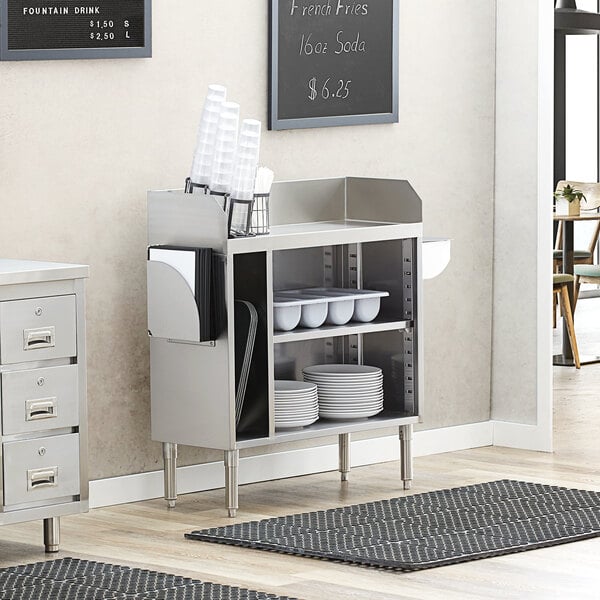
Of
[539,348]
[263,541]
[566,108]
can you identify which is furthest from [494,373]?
[566,108]

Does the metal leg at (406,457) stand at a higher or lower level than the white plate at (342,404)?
lower

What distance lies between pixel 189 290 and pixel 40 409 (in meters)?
0.69

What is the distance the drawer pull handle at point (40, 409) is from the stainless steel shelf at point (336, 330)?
871 mm

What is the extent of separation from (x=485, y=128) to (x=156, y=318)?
1.84 metres

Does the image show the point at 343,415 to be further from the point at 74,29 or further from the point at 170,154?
the point at 74,29

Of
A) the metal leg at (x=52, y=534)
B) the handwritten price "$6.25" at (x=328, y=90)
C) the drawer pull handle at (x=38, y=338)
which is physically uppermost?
the handwritten price "$6.25" at (x=328, y=90)

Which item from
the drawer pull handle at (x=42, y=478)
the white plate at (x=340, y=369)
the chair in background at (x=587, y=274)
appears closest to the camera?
the drawer pull handle at (x=42, y=478)

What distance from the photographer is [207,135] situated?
4.79 metres

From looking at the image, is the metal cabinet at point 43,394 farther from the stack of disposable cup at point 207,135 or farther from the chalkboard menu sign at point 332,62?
the chalkboard menu sign at point 332,62

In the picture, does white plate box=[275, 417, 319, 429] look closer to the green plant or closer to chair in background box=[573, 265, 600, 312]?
the green plant

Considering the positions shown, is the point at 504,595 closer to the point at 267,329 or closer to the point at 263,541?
the point at 263,541

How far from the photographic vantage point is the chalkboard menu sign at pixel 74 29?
460 centimetres

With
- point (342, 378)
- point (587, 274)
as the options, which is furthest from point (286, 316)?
point (587, 274)

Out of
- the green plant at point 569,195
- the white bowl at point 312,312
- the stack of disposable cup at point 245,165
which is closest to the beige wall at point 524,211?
the white bowl at point 312,312
